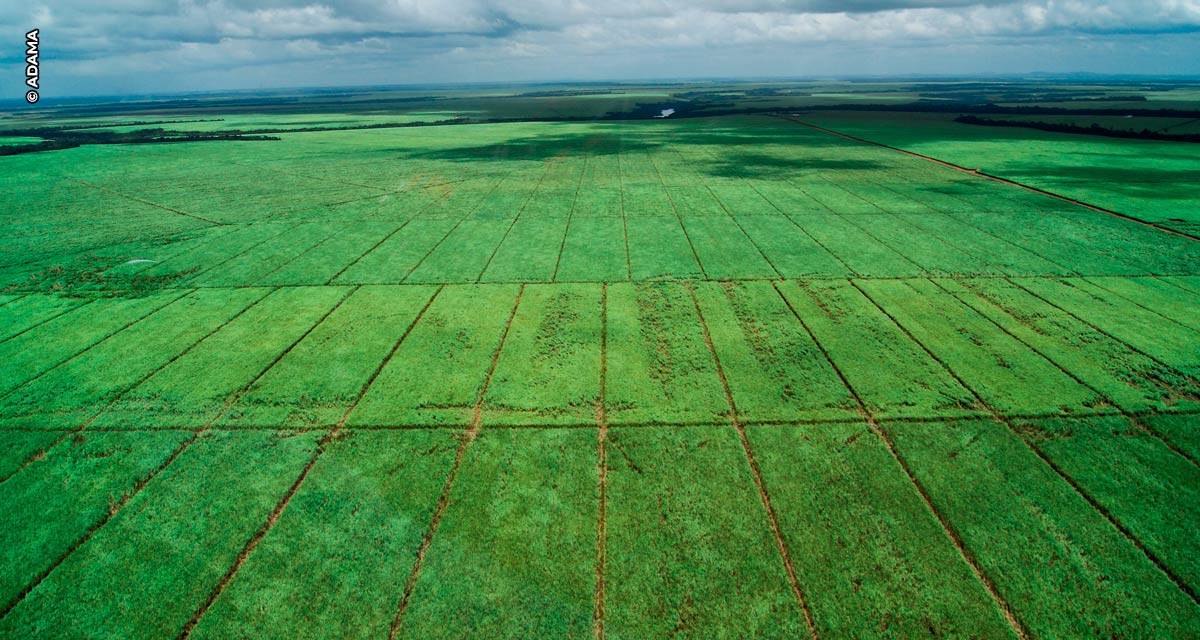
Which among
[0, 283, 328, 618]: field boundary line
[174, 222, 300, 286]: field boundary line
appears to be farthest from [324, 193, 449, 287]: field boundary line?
[0, 283, 328, 618]: field boundary line

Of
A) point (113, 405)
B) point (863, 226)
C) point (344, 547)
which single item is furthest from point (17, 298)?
point (863, 226)

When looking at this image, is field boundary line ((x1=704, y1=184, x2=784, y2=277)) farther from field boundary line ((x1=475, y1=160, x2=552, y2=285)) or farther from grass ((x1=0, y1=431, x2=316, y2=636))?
grass ((x1=0, y1=431, x2=316, y2=636))

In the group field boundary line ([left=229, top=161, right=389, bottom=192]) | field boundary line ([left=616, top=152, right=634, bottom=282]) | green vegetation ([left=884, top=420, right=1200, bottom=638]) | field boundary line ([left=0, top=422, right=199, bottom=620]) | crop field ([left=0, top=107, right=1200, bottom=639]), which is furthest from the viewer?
field boundary line ([left=229, top=161, right=389, bottom=192])

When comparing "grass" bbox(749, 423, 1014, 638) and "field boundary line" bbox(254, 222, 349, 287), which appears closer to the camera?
"grass" bbox(749, 423, 1014, 638)

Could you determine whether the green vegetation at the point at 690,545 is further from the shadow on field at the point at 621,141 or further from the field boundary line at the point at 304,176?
the shadow on field at the point at 621,141

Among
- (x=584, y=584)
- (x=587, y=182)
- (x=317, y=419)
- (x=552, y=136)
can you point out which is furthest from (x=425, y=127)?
(x=584, y=584)

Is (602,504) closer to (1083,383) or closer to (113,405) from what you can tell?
(1083,383)
